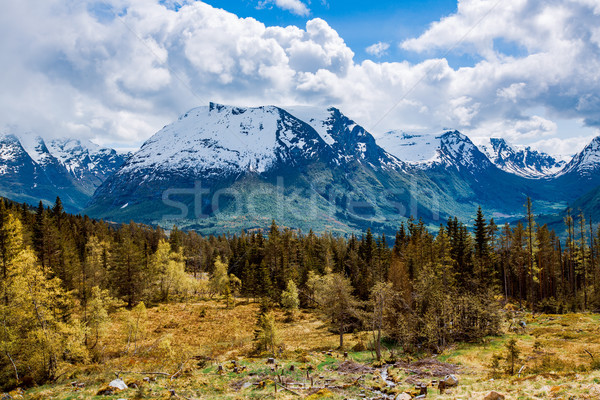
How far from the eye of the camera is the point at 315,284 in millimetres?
79250

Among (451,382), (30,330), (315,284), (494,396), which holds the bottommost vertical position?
(315,284)

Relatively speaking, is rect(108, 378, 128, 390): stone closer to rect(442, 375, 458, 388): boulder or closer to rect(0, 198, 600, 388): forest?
rect(0, 198, 600, 388): forest

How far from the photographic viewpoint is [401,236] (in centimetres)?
8050

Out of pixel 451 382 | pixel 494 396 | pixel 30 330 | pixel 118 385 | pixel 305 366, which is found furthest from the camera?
pixel 305 366

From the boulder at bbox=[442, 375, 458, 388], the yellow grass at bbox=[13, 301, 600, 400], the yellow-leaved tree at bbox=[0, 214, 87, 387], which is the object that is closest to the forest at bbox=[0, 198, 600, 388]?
the yellow-leaved tree at bbox=[0, 214, 87, 387]

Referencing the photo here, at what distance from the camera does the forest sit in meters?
29.2

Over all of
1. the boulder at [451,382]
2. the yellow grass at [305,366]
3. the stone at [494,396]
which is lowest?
the yellow grass at [305,366]

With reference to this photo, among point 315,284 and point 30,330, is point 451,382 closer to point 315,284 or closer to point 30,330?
point 30,330

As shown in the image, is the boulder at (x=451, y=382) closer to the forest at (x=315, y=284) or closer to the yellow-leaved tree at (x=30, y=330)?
the forest at (x=315, y=284)

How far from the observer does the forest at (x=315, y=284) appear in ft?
95.7

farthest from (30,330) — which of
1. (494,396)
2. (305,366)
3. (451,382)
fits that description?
(494,396)

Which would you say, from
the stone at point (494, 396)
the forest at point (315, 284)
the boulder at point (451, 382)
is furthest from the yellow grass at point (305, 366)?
the forest at point (315, 284)

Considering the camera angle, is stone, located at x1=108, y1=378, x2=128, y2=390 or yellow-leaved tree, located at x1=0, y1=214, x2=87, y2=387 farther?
yellow-leaved tree, located at x1=0, y1=214, x2=87, y2=387

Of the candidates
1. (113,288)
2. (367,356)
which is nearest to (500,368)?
(367,356)
